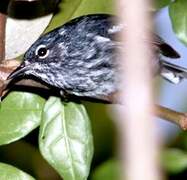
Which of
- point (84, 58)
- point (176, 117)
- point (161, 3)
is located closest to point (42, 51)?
point (84, 58)

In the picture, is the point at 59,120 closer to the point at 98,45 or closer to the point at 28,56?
the point at 28,56

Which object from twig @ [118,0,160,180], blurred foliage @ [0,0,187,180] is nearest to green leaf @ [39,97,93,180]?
blurred foliage @ [0,0,187,180]

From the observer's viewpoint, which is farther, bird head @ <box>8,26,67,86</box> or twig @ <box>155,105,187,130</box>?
bird head @ <box>8,26,67,86</box>

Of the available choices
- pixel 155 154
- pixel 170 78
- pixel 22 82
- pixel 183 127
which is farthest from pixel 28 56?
pixel 155 154

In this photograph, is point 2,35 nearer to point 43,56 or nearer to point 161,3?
point 161,3

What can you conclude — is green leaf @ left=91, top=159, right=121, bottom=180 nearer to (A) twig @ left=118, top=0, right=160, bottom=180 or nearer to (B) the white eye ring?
(B) the white eye ring

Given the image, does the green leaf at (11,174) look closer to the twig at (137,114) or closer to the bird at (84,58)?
the bird at (84,58)
